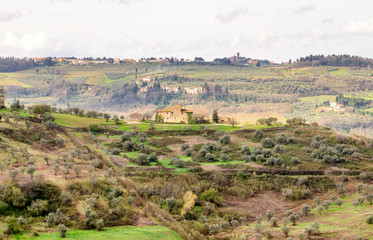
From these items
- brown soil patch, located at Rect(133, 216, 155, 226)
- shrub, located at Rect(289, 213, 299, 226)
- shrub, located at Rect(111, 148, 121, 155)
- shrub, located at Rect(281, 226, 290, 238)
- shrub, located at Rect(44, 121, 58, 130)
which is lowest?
shrub, located at Rect(289, 213, 299, 226)

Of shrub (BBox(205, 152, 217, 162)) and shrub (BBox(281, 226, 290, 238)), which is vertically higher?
shrub (BBox(205, 152, 217, 162))

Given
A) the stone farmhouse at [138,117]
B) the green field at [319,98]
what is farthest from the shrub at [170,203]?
the green field at [319,98]

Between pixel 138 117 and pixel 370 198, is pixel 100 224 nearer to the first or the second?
pixel 370 198

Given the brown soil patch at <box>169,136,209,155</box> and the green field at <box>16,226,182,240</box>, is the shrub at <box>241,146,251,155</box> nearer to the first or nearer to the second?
the brown soil patch at <box>169,136,209,155</box>

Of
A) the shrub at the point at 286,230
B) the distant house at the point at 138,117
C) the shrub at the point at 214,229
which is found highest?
the distant house at the point at 138,117

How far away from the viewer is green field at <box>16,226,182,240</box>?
26.2 meters

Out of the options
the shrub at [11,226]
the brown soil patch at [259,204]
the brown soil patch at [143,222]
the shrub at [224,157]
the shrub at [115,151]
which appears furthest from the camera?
the shrub at [224,157]

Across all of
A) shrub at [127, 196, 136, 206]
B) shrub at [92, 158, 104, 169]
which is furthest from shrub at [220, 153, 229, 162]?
shrub at [127, 196, 136, 206]

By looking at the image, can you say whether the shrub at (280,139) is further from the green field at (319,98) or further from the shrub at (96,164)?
the green field at (319,98)

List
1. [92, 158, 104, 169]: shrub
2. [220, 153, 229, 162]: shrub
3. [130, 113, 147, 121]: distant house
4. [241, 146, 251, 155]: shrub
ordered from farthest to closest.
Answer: [130, 113, 147, 121]: distant house, [241, 146, 251, 155]: shrub, [220, 153, 229, 162]: shrub, [92, 158, 104, 169]: shrub

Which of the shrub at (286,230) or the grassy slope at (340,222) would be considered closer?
the grassy slope at (340,222)

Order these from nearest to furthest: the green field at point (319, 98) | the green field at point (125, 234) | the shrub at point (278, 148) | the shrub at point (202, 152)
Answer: the green field at point (125, 234)
the shrub at point (202, 152)
the shrub at point (278, 148)
the green field at point (319, 98)

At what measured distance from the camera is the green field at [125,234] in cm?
2621

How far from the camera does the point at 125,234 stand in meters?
28.2
